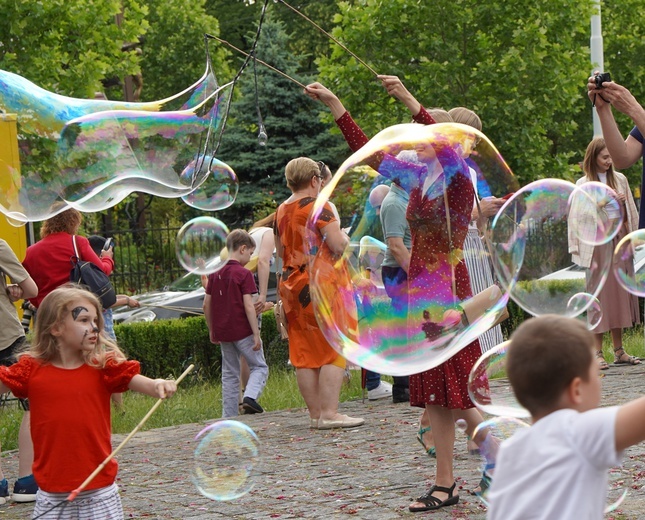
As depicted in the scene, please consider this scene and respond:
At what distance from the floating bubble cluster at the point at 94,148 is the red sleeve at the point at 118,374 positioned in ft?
8.31

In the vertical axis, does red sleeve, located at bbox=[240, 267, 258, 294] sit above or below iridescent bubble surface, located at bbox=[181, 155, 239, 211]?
below

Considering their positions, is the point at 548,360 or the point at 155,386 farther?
the point at 155,386

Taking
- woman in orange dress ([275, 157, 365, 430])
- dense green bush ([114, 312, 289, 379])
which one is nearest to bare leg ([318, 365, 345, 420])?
woman in orange dress ([275, 157, 365, 430])

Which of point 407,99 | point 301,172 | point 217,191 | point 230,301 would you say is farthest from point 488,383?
point 230,301

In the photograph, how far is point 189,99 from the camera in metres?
7.51

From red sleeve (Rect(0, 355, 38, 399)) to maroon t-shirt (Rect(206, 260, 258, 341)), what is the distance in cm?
446

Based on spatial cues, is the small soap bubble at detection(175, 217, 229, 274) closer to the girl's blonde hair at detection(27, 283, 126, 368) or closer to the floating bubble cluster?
the floating bubble cluster

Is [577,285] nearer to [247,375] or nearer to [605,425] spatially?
[605,425]

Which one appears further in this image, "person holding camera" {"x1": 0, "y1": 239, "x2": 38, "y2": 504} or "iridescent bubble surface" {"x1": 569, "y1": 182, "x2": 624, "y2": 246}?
"person holding camera" {"x1": 0, "y1": 239, "x2": 38, "y2": 504}

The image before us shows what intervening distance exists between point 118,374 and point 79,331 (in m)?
0.23

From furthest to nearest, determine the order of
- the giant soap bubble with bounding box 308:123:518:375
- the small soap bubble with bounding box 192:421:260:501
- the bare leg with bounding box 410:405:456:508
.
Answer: the small soap bubble with bounding box 192:421:260:501, the bare leg with bounding box 410:405:456:508, the giant soap bubble with bounding box 308:123:518:375

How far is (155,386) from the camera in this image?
13.8 feet

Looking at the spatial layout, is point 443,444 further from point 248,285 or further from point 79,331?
point 248,285

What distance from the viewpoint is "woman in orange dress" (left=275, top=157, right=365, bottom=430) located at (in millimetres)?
7664
